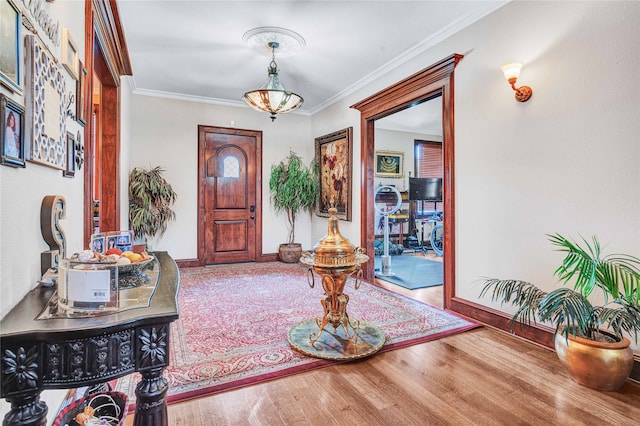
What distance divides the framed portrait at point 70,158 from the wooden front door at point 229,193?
12.8 ft

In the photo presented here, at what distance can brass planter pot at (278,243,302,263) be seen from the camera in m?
5.97

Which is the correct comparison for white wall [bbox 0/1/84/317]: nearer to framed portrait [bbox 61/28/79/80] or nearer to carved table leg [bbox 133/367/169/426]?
framed portrait [bbox 61/28/79/80]

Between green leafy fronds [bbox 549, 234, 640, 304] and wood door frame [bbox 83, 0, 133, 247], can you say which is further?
wood door frame [bbox 83, 0, 133, 247]

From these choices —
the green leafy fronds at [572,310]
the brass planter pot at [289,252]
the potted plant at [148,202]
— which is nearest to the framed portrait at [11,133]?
the green leafy fronds at [572,310]

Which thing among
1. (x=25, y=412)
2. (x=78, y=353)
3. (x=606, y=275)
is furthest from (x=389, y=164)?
(x=25, y=412)

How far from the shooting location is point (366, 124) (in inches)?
187

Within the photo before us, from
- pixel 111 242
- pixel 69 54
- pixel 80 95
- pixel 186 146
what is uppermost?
pixel 186 146

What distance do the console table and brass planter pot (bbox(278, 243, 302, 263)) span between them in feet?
15.9

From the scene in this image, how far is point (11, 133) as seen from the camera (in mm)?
1062

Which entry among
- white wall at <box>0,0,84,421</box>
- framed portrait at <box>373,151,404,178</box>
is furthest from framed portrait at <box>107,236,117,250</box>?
framed portrait at <box>373,151,404,178</box>

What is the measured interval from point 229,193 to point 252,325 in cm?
330

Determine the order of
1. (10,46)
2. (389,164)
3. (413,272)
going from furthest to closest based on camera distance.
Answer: (389,164) → (413,272) → (10,46)

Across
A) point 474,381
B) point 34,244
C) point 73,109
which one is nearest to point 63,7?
point 73,109

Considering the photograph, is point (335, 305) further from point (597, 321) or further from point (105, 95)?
point (105, 95)
